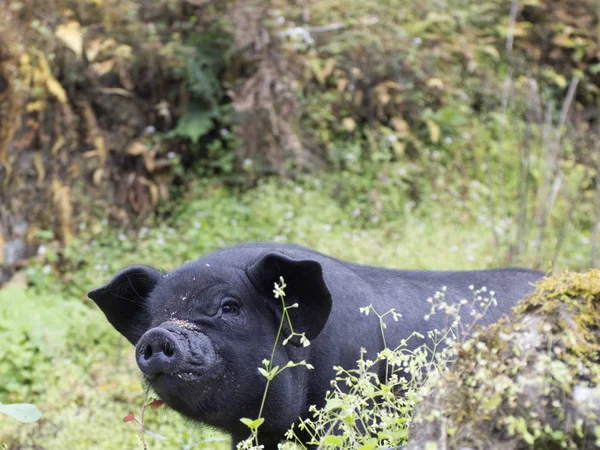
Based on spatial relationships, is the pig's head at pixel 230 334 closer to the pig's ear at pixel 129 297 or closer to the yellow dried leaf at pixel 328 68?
the pig's ear at pixel 129 297

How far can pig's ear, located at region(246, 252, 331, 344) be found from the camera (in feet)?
11.4

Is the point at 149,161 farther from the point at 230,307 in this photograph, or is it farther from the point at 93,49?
the point at 230,307

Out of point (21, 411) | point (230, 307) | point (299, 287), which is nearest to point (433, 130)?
point (299, 287)

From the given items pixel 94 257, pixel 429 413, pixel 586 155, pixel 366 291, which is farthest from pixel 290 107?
pixel 429 413

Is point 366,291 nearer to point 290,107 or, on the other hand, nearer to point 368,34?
point 290,107

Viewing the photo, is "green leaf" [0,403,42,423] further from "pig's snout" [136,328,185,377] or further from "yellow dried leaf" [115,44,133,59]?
"yellow dried leaf" [115,44,133,59]

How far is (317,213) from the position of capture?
9.02 metres

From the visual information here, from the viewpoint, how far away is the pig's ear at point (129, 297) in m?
3.90

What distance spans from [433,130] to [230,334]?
719 centimetres

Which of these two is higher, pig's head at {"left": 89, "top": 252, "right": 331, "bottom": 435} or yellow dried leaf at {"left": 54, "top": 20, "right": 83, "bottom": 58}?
pig's head at {"left": 89, "top": 252, "right": 331, "bottom": 435}

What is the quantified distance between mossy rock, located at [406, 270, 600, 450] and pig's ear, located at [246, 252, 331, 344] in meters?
1.08

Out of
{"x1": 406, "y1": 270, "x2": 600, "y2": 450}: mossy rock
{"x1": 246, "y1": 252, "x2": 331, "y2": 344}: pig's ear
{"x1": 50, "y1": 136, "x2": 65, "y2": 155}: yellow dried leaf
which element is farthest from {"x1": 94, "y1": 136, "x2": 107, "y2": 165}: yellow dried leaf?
{"x1": 406, "y1": 270, "x2": 600, "y2": 450}: mossy rock

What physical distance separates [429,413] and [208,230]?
648 centimetres

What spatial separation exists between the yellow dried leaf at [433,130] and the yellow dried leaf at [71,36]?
4.45m
